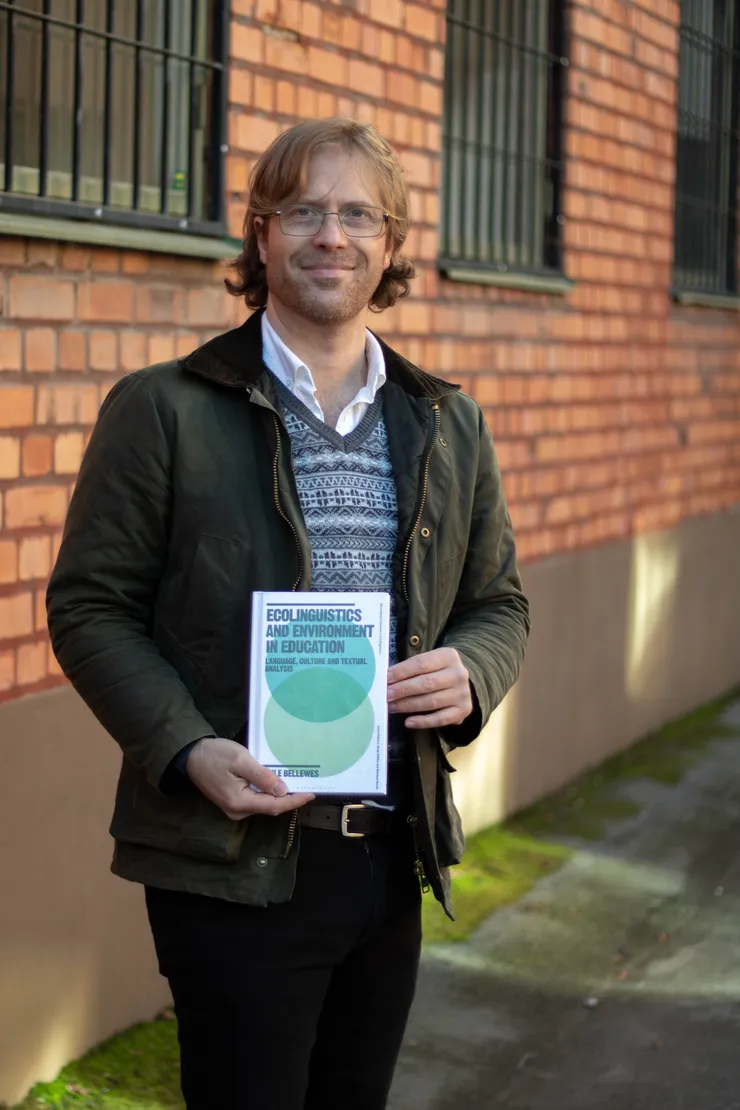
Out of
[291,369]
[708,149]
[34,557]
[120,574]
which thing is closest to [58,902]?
[34,557]

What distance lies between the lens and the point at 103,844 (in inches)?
162

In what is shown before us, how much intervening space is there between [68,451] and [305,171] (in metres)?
1.65

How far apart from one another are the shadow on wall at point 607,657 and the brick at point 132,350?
7.51 feet

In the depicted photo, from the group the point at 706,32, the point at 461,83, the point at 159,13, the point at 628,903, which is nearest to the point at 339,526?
the point at 159,13

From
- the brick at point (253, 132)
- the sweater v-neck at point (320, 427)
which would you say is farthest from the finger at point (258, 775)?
the brick at point (253, 132)

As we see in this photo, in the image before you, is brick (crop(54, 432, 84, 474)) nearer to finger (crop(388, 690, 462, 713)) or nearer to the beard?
the beard

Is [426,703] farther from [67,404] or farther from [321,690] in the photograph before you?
[67,404]

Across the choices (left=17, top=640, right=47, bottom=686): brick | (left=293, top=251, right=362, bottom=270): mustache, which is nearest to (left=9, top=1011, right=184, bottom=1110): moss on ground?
(left=17, top=640, right=47, bottom=686): brick

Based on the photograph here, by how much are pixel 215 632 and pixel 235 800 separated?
25cm

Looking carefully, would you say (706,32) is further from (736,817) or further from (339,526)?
(339,526)

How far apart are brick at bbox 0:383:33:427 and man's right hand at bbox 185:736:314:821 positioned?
5.37 feet

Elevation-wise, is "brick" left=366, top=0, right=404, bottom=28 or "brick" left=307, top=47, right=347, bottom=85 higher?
"brick" left=366, top=0, right=404, bottom=28

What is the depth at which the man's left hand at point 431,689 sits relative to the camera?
2377 mm

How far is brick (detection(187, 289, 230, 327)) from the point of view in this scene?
172 inches
